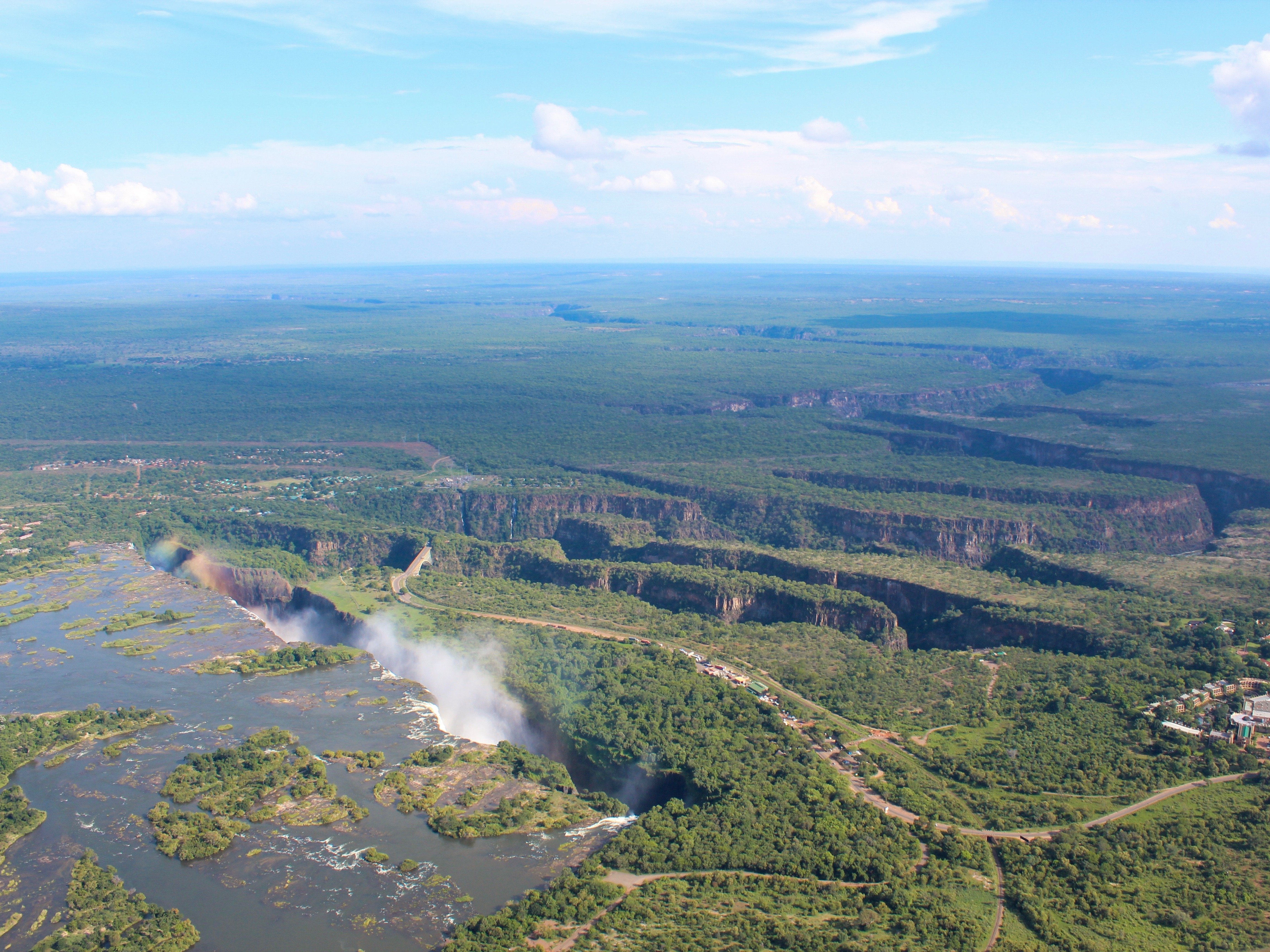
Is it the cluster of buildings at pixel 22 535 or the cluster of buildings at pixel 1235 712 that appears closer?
the cluster of buildings at pixel 1235 712

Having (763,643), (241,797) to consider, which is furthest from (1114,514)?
(241,797)

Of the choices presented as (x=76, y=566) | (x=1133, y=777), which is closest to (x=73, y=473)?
(x=76, y=566)

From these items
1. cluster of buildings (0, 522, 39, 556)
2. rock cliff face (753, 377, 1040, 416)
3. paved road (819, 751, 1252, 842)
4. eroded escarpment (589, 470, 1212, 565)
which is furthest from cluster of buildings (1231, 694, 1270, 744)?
rock cliff face (753, 377, 1040, 416)

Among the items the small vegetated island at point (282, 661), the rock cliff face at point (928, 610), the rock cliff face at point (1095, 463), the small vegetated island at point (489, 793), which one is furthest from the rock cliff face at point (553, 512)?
the small vegetated island at point (489, 793)

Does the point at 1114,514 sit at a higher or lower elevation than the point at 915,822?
higher

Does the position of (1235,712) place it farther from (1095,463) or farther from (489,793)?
(1095,463)

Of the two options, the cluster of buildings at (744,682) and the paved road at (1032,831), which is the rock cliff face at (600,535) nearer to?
the cluster of buildings at (744,682)

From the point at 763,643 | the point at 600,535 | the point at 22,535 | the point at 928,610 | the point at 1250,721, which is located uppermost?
the point at 1250,721
